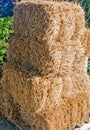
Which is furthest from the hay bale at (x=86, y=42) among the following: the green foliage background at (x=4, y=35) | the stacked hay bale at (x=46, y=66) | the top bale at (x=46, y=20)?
the green foliage background at (x=4, y=35)

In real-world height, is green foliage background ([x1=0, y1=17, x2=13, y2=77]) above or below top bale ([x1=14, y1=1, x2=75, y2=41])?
below

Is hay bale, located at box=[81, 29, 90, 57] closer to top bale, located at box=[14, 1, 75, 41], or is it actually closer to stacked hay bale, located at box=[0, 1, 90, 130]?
stacked hay bale, located at box=[0, 1, 90, 130]

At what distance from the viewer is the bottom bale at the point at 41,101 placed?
477 centimetres

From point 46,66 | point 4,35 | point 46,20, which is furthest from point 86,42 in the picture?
point 4,35

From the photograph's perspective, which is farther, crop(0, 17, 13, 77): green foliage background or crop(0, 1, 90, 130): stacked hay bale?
crop(0, 17, 13, 77): green foliage background

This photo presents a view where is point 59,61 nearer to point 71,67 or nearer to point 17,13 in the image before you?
point 71,67

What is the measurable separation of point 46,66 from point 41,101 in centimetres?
48

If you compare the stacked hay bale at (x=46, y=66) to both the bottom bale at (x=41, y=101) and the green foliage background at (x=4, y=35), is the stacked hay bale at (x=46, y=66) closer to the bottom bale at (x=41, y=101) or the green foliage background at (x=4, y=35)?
the bottom bale at (x=41, y=101)

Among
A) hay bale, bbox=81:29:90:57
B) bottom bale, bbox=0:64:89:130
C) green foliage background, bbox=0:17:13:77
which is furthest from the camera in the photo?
green foliage background, bbox=0:17:13:77

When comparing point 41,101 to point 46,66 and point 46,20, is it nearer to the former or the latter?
point 46,66

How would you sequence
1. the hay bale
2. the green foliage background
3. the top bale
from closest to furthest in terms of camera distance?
the top bale
the hay bale
the green foliage background

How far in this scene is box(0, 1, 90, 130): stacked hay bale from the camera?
15.1ft

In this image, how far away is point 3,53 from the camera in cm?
595

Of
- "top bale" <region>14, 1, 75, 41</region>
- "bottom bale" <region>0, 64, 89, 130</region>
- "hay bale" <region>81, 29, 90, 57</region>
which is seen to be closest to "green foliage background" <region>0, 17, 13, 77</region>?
"bottom bale" <region>0, 64, 89, 130</region>
